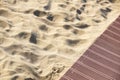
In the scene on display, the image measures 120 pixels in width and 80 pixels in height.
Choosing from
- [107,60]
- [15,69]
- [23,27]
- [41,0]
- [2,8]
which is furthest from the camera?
[41,0]

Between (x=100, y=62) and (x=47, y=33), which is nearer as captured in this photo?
(x=100, y=62)

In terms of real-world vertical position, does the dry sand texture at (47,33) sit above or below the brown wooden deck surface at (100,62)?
above

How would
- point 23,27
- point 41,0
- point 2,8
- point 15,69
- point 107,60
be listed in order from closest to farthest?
point 15,69, point 107,60, point 23,27, point 2,8, point 41,0

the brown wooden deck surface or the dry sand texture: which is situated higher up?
the dry sand texture

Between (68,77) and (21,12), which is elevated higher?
(21,12)

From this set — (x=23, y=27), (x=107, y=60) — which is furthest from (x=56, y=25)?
(x=107, y=60)

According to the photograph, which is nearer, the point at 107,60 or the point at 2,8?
the point at 107,60

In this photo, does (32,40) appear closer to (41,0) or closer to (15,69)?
(15,69)

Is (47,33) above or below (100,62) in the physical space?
above
